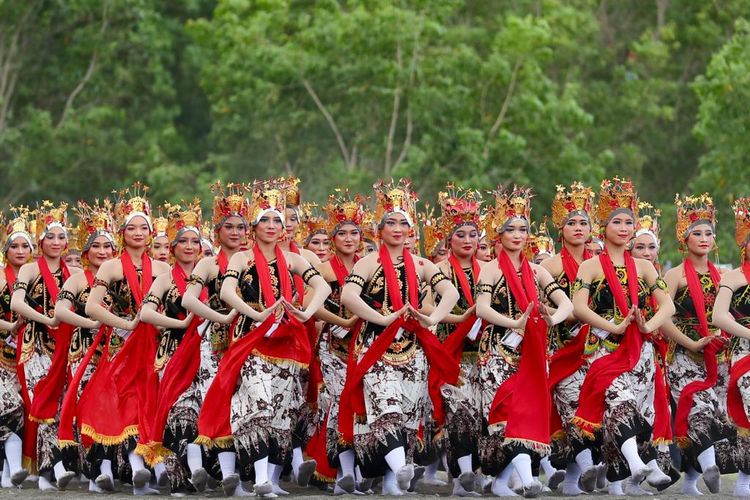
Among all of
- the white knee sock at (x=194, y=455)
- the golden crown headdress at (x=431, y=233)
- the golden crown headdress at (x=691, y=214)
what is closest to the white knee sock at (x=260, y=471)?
the white knee sock at (x=194, y=455)

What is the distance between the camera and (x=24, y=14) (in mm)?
32688

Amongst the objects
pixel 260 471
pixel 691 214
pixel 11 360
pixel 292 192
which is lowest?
pixel 260 471

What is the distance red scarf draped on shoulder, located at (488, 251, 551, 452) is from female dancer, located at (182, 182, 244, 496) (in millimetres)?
1754

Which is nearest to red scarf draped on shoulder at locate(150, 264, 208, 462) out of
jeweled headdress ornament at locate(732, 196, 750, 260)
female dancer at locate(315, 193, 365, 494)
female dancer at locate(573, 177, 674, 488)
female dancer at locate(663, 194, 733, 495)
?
female dancer at locate(315, 193, 365, 494)

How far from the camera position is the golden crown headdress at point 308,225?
1367 centimetres

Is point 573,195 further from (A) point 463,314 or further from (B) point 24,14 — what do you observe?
(B) point 24,14

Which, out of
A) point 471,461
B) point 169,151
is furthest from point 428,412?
point 169,151

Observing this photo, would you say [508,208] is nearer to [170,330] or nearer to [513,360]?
[513,360]

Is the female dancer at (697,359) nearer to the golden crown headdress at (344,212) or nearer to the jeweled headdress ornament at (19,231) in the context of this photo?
the golden crown headdress at (344,212)

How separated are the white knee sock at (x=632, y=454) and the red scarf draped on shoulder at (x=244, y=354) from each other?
6.93ft

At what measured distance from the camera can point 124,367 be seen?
12.3m

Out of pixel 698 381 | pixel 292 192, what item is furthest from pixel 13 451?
pixel 698 381

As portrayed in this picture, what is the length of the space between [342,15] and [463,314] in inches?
654

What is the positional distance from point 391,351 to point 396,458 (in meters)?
0.69
